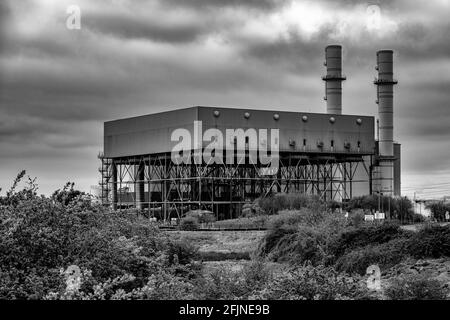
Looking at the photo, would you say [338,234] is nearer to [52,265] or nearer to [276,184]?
[52,265]

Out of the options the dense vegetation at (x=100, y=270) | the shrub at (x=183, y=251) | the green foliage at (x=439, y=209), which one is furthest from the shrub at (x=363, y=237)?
the green foliage at (x=439, y=209)

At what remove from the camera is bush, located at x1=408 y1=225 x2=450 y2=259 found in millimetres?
25562

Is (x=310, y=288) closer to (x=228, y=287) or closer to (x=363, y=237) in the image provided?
(x=228, y=287)

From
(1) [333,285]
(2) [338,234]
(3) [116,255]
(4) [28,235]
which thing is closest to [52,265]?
(4) [28,235]

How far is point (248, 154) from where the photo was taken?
7869 centimetres

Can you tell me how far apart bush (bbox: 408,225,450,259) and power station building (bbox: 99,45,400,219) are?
A: 49568 mm

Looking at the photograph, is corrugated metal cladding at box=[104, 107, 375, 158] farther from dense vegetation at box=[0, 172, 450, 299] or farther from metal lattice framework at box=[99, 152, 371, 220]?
dense vegetation at box=[0, 172, 450, 299]

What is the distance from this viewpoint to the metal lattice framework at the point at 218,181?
262ft

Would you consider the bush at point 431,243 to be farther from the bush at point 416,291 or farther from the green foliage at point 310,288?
the green foliage at point 310,288

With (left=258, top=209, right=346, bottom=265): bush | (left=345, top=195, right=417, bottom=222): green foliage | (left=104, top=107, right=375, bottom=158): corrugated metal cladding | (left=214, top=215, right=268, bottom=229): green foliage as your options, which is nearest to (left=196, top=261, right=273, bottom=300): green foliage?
(left=258, top=209, right=346, bottom=265): bush

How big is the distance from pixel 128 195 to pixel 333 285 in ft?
254

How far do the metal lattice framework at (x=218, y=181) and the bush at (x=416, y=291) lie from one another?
59.9 m

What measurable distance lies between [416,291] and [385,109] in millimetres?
80952

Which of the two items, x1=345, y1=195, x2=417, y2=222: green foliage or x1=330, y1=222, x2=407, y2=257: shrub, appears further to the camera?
x1=345, y1=195, x2=417, y2=222: green foliage
